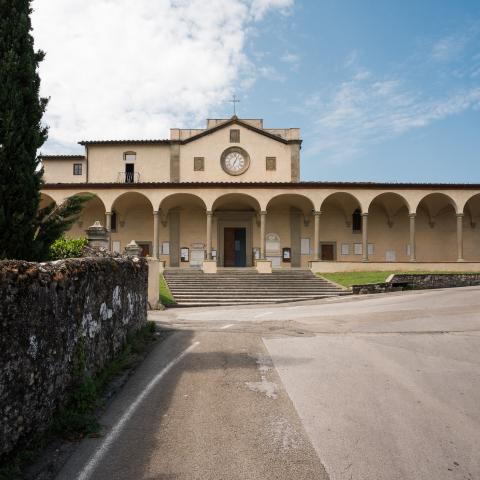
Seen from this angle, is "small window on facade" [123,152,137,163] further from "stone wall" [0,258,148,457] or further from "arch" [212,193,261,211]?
"stone wall" [0,258,148,457]

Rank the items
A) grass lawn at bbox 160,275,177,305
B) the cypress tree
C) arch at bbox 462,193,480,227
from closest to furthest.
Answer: the cypress tree < grass lawn at bbox 160,275,177,305 < arch at bbox 462,193,480,227

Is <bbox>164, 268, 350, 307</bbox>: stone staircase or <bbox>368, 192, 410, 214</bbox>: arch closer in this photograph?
<bbox>164, 268, 350, 307</bbox>: stone staircase

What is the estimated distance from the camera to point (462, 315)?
11820 mm

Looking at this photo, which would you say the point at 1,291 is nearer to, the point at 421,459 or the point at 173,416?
the point at 173,416

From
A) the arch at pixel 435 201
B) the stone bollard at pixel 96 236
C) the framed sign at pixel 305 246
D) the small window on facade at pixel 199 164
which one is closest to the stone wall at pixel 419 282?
the arch at pixel 435 201

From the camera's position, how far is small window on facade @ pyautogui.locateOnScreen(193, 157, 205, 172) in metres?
31.4

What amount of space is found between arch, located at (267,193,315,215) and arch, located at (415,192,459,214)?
7.17 m

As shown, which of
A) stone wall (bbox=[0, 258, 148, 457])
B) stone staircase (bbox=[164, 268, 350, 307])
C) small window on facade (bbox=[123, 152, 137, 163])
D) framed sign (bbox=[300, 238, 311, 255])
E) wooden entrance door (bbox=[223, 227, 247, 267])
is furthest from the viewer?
small window on facade (bbox=[123, 152, 137, 163])

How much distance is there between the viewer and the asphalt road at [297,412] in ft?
11.5

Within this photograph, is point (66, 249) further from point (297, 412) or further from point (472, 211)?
point (472, 211)

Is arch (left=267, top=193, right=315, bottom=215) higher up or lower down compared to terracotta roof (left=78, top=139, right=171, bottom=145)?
lower down

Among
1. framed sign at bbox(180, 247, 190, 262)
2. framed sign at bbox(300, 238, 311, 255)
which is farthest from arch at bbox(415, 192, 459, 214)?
framed sign at bbox(180, 247, 190, 262)

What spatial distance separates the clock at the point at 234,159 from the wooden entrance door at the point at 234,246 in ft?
15.1

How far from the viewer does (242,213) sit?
101 ft
